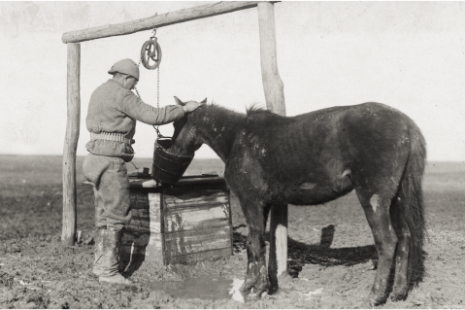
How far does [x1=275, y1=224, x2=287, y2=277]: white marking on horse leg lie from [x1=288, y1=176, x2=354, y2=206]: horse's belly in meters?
0.94

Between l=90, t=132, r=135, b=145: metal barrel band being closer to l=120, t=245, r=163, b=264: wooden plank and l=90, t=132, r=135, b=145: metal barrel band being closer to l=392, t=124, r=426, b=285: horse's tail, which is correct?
l=120, t=245, r=163, b=264: wooden plank

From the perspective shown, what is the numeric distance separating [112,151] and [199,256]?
214 centimetres

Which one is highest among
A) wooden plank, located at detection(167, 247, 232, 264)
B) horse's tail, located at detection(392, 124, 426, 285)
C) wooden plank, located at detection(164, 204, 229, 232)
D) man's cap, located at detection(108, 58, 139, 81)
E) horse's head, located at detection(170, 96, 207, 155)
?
man's cap, located at detection(108, 58, 139, 81)

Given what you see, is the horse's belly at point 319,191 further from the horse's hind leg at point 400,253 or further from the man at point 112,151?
the man at point 112,151

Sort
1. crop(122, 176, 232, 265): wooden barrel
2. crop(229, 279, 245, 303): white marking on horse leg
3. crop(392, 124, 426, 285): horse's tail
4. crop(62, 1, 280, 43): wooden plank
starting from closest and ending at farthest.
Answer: crop(392, 124, 426, 285): horse's tail < crop(229, 279, 245, 303): white marking on horse leg < crop(62, 1, 280, 43): wooden plank < crop(122, 176, 232, 265): wooden barrel

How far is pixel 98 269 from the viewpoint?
21.8ft

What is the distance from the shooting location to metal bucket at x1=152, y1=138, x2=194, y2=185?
6301 millimetres

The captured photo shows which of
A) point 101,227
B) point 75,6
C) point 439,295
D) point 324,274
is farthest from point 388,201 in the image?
point 75,6

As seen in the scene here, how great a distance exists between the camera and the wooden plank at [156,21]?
6730mm

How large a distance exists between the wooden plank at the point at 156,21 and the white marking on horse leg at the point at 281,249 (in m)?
2.97

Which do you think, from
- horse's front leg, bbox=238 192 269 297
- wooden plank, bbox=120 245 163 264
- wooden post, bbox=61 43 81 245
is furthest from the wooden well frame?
wooden plank, bbox=120 245 163 264

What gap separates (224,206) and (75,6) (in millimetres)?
5739

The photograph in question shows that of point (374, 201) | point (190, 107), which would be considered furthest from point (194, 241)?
point (374, 201)

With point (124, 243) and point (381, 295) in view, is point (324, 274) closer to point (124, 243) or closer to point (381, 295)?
point (381, 295)
